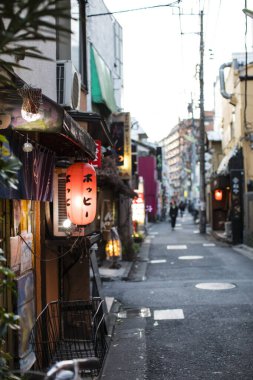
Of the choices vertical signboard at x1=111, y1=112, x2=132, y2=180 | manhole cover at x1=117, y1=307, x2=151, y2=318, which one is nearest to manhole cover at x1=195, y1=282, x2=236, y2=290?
manhole cover at x1=117, y1=307, x2=151, y2=318

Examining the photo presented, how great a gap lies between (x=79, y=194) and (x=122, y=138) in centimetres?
1325

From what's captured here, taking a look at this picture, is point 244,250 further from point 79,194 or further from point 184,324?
point 79,194

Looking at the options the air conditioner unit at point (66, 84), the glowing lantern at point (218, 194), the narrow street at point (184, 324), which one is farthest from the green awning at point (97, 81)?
the glowing lantern at point (218, 194)

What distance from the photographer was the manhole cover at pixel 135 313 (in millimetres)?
11988

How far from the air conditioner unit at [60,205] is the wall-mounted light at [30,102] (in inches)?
125

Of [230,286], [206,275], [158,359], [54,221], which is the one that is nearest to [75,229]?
[54,221]

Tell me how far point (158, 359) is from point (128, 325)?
108 inches

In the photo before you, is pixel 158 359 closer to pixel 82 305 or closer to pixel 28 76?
pixel 82 305

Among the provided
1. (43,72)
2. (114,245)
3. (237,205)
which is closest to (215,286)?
(114,245)

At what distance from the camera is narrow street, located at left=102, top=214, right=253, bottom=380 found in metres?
7.93

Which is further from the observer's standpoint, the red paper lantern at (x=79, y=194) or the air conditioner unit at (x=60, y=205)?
the air conditioner unit at (x=60, y=205)

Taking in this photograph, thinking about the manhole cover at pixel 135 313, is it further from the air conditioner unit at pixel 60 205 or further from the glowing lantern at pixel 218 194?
the glowing lantern at pixel 218 194

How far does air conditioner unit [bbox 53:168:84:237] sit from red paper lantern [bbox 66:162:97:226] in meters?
0.20

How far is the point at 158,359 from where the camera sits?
8422 mm
